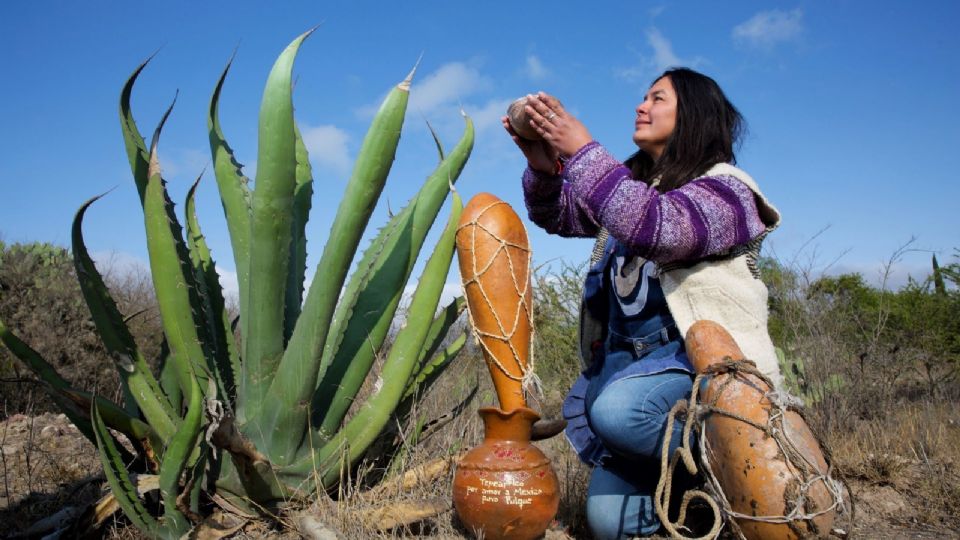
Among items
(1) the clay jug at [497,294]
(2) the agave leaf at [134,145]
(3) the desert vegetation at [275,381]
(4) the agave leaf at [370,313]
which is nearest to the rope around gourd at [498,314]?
(1) the clay jug at [497,294]

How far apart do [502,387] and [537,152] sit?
2.85 ft

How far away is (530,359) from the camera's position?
2.10m

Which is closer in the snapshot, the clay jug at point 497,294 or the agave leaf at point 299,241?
the clay jug at point 497,294

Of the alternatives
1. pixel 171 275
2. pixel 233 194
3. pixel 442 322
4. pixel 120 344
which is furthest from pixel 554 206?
pixel 120 344

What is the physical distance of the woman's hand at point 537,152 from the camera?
2.43 m

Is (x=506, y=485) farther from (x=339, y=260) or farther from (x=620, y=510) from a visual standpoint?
(x=339, y=260)

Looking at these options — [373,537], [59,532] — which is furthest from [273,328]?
[59,532]

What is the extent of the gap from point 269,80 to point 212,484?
1.15 metres

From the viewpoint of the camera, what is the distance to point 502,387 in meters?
2.03

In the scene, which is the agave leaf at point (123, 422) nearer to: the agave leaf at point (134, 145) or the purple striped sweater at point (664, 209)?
the agave leaf at point (134, 145)

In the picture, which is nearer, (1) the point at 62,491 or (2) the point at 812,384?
(1) the point at 62,491

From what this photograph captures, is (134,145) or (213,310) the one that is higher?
(134,145)

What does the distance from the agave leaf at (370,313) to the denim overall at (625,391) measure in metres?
0.69

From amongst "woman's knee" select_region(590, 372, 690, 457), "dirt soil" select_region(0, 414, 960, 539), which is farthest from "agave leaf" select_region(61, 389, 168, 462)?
"woman's knee" select_region(590, 372, 690, 457)
